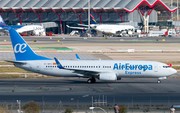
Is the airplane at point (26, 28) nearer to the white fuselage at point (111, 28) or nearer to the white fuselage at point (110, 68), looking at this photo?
the white fuselage at point (111, 28)

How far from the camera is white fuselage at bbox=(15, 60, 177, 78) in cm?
4553

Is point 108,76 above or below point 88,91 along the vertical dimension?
above

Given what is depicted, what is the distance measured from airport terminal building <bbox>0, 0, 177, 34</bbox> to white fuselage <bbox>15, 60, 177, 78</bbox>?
127 m

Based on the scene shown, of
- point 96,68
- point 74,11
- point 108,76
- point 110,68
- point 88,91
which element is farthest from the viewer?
point 74,11

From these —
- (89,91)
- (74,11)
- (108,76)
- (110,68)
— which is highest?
(74,11)

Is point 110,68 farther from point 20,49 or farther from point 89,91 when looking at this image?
point 20,49

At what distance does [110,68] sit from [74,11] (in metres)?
139

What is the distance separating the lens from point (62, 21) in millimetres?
193875

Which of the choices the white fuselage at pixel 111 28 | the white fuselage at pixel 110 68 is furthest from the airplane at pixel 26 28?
the white fuselage at pixel 110 68

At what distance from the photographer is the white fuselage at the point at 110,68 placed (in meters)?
45.5

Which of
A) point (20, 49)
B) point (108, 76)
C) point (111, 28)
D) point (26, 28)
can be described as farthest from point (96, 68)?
point (26, 28)

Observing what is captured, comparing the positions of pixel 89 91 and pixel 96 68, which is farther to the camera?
pixel 96 68

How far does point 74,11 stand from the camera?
593ft

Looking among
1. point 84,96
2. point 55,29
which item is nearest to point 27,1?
point 55,29
